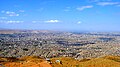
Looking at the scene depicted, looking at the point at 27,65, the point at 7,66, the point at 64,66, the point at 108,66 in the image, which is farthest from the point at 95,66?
the point at 7,66

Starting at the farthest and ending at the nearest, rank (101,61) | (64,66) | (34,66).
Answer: (101,61), (64,66), (34,66)

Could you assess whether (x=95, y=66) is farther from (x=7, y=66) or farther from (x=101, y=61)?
(x=7, y=66)

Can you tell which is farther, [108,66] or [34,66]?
[108,66]

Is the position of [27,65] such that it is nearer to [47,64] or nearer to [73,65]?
[47,64]

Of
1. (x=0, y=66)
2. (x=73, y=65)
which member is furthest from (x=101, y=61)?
(x=0, y=66)

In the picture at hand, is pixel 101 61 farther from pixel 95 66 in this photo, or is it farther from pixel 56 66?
pixel 56 66

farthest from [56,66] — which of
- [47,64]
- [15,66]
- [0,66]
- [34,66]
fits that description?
[0,66]

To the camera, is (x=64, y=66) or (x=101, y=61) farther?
(x=101, y=61)

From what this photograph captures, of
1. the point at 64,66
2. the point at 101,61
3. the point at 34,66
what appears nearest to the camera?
the point at 34,66
